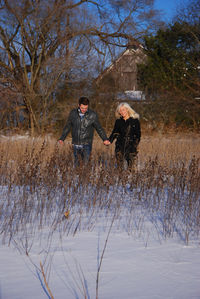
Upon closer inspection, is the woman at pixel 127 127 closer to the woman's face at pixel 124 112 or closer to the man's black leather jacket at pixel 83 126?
the woman's face at pixel 124 112

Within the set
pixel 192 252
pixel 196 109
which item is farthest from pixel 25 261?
pixel 196 109

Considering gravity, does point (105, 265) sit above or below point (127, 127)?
below

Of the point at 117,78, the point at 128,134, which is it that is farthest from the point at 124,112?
the point at 117,78

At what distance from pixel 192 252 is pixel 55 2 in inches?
599

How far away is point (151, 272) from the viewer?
7.71 ft

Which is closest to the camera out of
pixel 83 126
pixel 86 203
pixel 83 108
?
pixel 86 203

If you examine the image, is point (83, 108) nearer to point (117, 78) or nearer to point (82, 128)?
point (82, 128)

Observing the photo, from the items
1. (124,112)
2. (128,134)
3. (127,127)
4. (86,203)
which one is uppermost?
(124,112)

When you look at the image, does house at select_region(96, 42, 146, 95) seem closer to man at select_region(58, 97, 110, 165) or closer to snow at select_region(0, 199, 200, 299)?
man at select_region(58, 97, 110, 165)

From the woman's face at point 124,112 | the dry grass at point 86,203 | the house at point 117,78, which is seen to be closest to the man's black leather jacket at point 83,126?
the woman's face at point 124,112

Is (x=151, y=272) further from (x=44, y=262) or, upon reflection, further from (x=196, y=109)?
(x=196, y=109)

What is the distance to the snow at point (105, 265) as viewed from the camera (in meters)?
2.06

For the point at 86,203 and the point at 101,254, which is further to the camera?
the point at 86,203

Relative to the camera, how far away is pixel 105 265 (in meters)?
2.46
